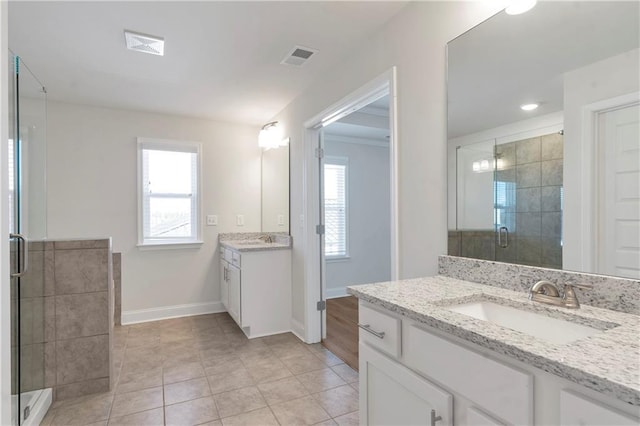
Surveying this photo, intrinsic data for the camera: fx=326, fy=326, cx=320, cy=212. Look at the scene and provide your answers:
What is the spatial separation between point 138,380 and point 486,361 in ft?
8.36

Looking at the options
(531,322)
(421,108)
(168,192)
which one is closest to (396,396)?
(531,322)

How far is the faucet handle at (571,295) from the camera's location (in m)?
1.09

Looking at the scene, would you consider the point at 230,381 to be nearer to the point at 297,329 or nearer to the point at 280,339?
the point at 280,339

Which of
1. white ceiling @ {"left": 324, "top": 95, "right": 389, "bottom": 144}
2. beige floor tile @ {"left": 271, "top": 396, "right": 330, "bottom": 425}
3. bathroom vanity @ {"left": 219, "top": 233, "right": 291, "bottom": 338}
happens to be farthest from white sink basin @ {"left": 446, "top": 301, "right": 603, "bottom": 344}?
white ceiling @ {"left": 324, "top": 95, "right": 389, "bottom": 144}

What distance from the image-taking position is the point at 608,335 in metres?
0.85

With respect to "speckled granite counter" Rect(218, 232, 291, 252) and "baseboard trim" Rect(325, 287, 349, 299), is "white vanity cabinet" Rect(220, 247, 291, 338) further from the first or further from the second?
"baseboard trim" Rect(325, 287, 349, 299)

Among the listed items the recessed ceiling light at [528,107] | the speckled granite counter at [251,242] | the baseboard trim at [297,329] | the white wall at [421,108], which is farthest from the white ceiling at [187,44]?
the baseboard trim at [297,329]

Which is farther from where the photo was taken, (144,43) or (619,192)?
(144,43)

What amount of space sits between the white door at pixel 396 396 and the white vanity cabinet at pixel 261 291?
6.75 feet

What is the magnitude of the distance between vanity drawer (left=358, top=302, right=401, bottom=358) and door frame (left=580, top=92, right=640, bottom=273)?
0.71 meters

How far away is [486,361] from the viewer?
2.87ft

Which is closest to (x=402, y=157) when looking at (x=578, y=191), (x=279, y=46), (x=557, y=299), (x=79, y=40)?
(x=578, y=191)

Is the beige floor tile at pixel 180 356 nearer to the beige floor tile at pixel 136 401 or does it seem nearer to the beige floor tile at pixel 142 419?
the beige floor tile at pixel 136 401

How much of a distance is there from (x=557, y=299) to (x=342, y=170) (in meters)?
3.88
